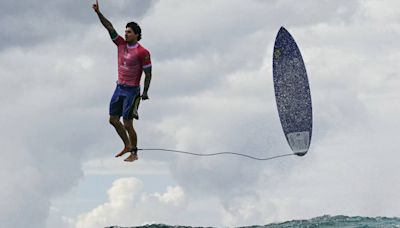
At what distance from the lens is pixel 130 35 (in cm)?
1767

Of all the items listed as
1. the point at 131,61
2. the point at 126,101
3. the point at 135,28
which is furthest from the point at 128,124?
the point at 135,28

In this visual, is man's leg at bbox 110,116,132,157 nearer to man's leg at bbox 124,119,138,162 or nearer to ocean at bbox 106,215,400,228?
man's leg at bbox 124,119,138,162

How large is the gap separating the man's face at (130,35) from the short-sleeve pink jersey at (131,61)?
185mm

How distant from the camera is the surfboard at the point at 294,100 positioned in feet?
77.0

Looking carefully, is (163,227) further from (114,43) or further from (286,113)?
(114,43)

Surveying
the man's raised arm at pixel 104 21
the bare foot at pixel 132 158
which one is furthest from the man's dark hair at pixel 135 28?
the bare foot at pixel 132 158

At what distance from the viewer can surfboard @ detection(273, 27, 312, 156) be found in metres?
23.5

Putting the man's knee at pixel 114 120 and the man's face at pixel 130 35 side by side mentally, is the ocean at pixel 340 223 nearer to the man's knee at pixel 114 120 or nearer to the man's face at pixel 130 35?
the man's knee at pixel 114 120

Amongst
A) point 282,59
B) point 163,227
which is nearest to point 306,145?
point 282,59

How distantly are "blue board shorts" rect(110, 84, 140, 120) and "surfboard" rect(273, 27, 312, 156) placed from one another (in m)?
7.28

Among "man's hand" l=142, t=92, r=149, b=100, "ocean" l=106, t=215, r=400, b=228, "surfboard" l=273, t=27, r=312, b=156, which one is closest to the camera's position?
"man's hand" l=142, t=92, r=149, b=100

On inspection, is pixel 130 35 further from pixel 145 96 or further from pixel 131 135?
pixel 131 135

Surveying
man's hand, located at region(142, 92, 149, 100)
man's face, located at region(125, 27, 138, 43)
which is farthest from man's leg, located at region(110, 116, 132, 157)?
man's face, located at region(125, 27, 138, 43)

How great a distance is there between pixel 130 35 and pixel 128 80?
124 centimetres
